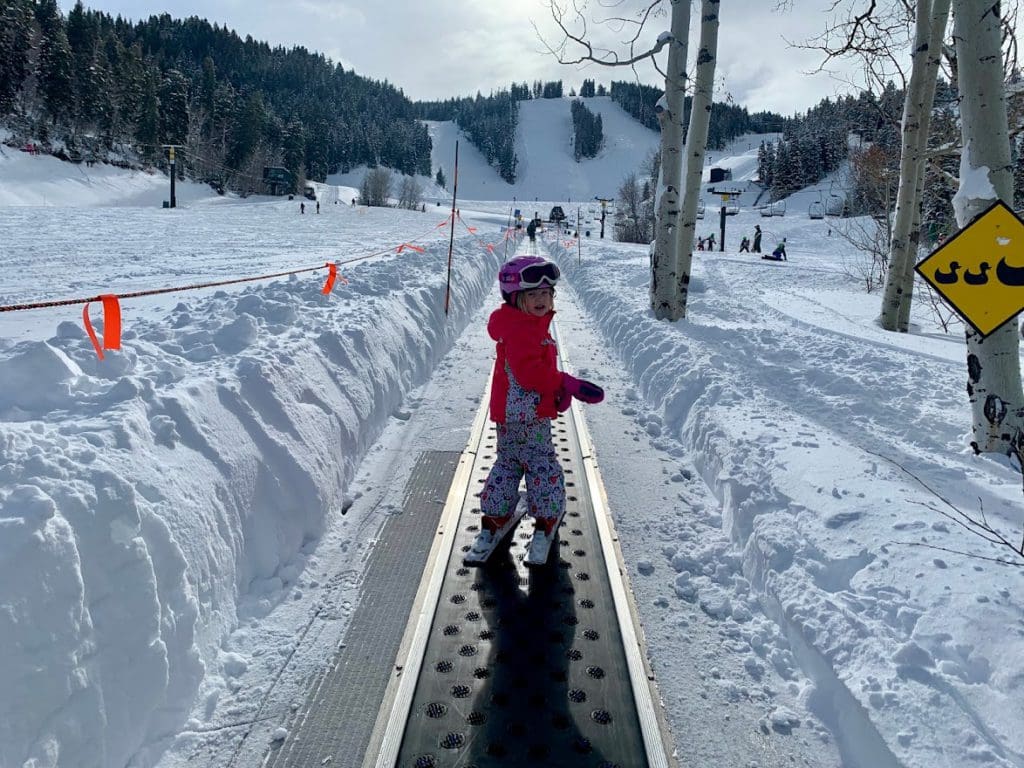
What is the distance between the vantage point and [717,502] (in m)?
4.91

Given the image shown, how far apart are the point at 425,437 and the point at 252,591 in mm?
2864

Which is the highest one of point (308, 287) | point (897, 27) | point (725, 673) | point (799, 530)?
point (897, 27)

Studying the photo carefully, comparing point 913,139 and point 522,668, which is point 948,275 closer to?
point 522,668

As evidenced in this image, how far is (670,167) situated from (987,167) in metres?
7.08

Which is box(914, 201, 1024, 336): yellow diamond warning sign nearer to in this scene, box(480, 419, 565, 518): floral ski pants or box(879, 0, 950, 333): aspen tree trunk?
box(480, 419, 565, 518): floral ski pants

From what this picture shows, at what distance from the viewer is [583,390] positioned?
12.2 feet

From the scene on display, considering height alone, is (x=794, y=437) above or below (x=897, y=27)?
below

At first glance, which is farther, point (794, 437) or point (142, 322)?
point (142, 322)

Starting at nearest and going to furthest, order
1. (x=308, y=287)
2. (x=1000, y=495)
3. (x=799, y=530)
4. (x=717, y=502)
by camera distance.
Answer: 1. (x=799, y=530)
2. (x=1000, y=495)
3. (x=717, y=502)
4. (x=308, y=287)

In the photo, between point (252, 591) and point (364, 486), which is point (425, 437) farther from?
point (252, 591)

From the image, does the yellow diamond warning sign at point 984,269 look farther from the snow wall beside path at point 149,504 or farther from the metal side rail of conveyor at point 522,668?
the snow wall beside path at point 149,504

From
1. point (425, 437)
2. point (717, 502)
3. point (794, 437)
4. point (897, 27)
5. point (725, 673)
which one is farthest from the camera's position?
point (897, 27)

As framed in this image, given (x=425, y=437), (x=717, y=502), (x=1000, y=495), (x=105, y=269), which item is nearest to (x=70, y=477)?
(x=425, y=437)

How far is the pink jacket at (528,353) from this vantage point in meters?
3.74
